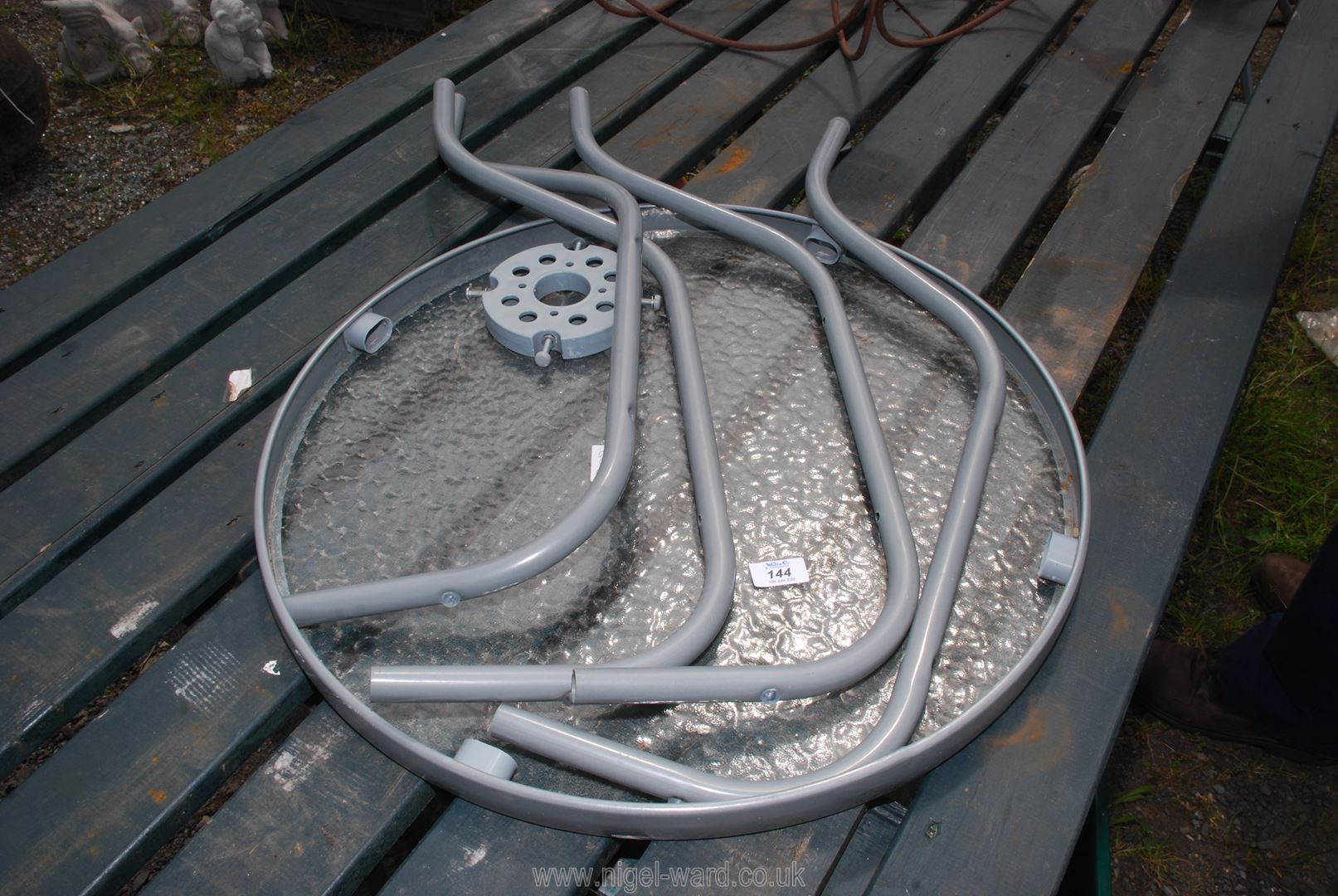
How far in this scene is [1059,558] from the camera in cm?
85

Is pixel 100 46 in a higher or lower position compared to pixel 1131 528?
lower

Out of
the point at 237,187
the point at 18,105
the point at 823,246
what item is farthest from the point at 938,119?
the point at 18,105

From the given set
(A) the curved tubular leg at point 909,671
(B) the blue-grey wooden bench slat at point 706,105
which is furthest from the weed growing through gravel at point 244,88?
(A) the curved tubular leg at point 909,671

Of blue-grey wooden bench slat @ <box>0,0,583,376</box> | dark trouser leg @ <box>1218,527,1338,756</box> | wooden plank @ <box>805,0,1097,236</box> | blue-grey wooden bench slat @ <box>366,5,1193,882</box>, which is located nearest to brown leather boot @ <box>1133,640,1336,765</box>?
dark trouser leg @ <box>1218,527,1338,756</box>

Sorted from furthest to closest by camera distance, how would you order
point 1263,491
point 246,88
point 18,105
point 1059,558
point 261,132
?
point 246,88 < point 261,132 < point 18,105 < point 1263,491 < point 1059,558

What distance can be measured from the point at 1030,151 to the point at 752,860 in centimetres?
109

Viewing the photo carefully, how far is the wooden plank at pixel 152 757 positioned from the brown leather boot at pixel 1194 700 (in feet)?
3.52

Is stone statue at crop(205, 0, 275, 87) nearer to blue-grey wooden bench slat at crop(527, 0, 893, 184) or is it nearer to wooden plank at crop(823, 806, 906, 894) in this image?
blue-grey wooden bench slat at crop(527, 0, 893, 184)

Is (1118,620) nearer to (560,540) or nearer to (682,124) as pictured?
(560,540)

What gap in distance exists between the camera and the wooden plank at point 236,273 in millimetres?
1000

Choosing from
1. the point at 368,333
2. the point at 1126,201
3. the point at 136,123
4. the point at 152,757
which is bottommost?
the point at 136,123

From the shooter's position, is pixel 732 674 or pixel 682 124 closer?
pixel 732 674

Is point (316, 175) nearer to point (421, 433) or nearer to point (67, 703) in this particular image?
point (421, 433)

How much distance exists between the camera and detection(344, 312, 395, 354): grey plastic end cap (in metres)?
1.04
